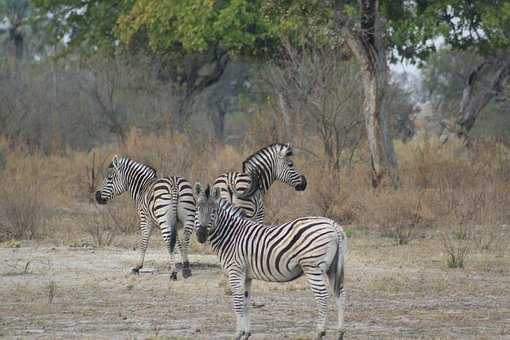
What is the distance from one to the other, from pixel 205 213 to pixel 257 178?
4.34 m

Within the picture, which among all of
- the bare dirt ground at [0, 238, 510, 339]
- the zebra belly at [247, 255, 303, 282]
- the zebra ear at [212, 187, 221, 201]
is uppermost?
the zebra ear at [212, 187, 221, 201]

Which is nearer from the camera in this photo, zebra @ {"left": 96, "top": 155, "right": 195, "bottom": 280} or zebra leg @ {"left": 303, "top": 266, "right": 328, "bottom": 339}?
zebra leg @ {"left": 303, "top": 266, "right": 328, "bottom": 339}

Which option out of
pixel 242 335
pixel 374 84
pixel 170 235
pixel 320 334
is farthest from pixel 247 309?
pixel 374 84

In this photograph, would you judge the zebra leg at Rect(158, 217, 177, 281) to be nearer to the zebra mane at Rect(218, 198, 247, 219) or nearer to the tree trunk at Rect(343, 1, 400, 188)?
the zebra mane at Rect(218, 198, 247, 219)

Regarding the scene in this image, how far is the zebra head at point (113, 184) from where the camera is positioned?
14.9 meters

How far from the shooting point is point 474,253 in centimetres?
1614

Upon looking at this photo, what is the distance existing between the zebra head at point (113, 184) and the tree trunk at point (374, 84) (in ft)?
27.2

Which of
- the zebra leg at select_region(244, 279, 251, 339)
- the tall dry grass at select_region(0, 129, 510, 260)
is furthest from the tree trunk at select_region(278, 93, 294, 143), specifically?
the zebra leg at select_region(244, 279, 251, 339)

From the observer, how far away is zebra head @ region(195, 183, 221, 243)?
997cm

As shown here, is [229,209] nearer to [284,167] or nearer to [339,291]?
[339,291]

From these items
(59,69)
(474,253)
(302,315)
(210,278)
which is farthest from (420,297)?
(59,69)

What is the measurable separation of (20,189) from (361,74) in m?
7.69

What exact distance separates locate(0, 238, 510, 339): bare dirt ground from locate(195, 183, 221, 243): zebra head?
960 millimetres

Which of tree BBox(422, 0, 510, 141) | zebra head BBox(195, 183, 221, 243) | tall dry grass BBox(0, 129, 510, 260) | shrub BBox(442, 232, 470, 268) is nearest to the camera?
zebra head BBox(195, 183, 221, 243)
